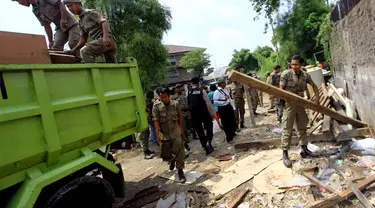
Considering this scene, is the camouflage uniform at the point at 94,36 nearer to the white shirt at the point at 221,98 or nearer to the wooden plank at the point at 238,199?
the wooden plank at the point at 238,199

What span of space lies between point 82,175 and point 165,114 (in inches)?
71.4

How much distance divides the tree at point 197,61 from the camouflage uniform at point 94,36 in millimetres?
33495

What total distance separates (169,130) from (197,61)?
116ft

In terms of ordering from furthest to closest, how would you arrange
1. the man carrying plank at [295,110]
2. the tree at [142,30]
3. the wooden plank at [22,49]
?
1. the tree at [142,30]
2. the man carrying plank at [295,110]
3. the wooden plank at [22,49]

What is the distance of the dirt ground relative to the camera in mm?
3160

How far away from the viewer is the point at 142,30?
14.6 m

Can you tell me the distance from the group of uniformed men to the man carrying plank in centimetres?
272

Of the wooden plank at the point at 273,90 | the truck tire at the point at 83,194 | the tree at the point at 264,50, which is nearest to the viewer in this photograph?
the truck tire at the point at 83,194

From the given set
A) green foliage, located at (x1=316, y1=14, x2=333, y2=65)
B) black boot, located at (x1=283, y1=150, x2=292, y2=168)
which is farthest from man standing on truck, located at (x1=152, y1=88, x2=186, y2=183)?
green foliage, located at (x1=316, y1=14, x2=333, y2=65)

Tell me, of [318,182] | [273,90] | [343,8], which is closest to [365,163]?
[318,182]

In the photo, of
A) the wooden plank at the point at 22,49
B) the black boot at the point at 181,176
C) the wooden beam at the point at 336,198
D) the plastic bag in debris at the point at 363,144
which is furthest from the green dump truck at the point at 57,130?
the plastic bag in debris at the point at 363,144

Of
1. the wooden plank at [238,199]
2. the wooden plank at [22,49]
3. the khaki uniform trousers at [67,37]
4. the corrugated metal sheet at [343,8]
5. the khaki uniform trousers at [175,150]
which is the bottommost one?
the wooden plank at [238,199]

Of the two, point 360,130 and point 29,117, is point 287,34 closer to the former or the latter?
point 360,130

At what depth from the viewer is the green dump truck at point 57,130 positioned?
2.03m
